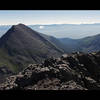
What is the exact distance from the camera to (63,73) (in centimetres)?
9469

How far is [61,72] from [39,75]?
35.6 ft

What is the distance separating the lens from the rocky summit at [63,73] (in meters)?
89.5

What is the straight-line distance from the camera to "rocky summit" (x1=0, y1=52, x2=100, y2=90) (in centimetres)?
8950
